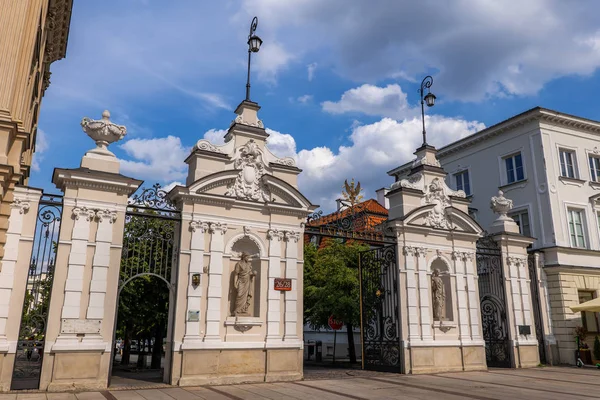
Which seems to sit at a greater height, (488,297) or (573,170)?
(573,170)

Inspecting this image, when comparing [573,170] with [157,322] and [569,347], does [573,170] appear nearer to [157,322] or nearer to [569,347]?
[569,347]

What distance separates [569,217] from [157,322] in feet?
62.4

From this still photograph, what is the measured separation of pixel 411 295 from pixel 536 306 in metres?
7.16

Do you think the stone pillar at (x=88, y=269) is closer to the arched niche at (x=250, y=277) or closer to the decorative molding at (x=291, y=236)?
the arched niche at (x=250, y=277)

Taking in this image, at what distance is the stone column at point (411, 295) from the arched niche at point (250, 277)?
5.20 meters

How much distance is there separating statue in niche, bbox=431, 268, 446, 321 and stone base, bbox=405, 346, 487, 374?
3.56 ft

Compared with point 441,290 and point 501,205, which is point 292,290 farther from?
point 501,205

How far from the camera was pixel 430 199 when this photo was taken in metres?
17.6

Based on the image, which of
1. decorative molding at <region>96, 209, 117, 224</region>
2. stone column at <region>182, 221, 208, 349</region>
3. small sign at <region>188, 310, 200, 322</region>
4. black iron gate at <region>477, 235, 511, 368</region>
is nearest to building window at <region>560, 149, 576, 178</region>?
black iron gate at <region>477, 235, 511, 368</region>

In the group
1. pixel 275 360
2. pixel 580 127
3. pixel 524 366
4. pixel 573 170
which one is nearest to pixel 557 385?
pixel 524 366

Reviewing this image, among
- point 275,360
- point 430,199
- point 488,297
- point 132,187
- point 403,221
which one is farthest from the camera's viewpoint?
point 488,297

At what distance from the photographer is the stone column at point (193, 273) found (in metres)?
12.6

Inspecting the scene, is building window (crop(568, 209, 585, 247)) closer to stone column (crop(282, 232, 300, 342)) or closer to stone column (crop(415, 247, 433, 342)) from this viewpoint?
stone column (crop(415, 247, 433, 342))

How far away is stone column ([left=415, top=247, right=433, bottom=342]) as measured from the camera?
1605 cm
